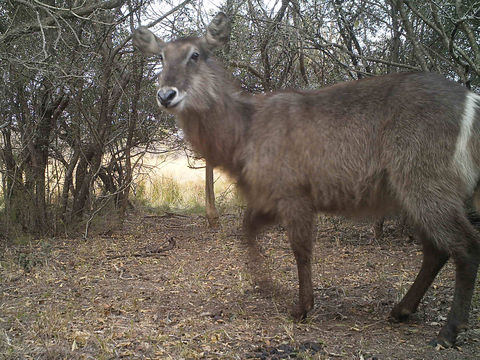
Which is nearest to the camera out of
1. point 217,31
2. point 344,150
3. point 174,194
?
point 344,150

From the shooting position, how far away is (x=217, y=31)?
3.94 meters

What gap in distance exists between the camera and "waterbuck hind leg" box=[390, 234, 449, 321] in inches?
142

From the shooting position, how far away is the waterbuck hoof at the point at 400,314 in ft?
11.8

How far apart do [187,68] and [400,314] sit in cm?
232

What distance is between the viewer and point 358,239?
21.1ft

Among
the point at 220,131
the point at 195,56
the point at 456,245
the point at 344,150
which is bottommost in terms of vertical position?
the point at 456,245

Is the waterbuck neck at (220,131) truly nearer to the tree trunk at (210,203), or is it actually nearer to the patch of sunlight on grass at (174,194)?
the tree trunk at (210,203)

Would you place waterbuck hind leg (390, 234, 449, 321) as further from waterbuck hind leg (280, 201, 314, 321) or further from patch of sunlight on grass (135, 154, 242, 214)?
patch of sunlight on grass (135, 154, 242, 214)

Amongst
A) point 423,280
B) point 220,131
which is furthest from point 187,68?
point 423,280

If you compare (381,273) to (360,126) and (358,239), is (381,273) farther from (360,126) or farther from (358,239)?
(360,126)

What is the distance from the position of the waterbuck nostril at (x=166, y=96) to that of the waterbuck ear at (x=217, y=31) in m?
0.70

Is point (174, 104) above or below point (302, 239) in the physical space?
above

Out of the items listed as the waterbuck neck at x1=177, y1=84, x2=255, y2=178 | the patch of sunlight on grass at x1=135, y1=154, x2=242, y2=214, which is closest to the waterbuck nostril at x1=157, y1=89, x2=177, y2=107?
the waterbuck neck at x1=177, y1=84, x2=255, y2=178

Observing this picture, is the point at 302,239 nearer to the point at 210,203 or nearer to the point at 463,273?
the point at 463,273
